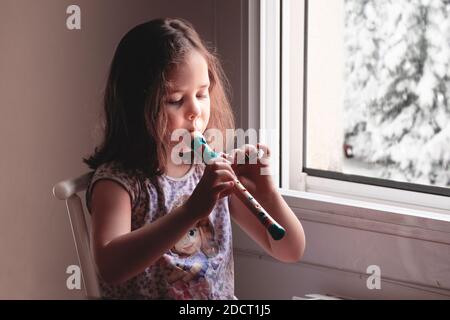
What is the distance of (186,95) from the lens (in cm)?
101

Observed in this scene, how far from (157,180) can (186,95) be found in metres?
0.11

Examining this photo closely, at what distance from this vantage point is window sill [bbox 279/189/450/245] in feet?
3.78

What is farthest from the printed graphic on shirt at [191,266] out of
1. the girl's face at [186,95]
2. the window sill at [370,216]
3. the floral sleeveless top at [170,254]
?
the window sill at [370,216]

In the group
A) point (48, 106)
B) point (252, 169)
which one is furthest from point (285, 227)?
point (48, 106)

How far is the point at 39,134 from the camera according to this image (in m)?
1.36

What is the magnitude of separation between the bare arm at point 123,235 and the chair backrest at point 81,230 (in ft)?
0.18

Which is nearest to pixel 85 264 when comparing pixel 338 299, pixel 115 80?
pixel 115 80

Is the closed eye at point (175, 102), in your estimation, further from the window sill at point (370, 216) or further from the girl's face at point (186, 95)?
the window sill at point (370, 216)

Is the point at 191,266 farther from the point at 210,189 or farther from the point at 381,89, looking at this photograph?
the point at 381,89

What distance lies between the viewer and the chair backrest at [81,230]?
1.06 metres

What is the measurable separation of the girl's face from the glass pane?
1.07 feet

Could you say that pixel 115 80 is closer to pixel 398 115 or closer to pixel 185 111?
pixel 185 111
